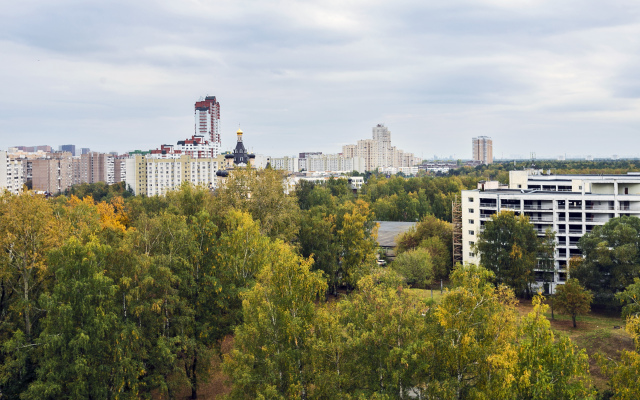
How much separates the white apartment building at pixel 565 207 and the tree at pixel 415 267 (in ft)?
12.3

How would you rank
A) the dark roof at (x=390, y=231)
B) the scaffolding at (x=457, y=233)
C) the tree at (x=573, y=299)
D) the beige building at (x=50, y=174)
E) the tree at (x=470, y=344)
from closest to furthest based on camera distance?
the tree at (x=470, y=344), the tree at (x=573, y=299), the scaffolding at (x=457, y=233), the dark roof at (x=390, y=231), the beige building at (x=50, y=174)

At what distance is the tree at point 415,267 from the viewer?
1585 inches

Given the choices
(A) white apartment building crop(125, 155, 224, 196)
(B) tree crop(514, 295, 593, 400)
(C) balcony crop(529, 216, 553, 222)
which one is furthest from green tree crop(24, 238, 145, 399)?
(A) white apartment building crop(125, 155, 224, 196)

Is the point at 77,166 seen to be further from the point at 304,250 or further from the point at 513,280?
the point at 513,280

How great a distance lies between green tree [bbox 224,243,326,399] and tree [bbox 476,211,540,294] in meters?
24.3

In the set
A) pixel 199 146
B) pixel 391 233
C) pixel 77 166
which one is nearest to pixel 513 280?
pixel 391 233

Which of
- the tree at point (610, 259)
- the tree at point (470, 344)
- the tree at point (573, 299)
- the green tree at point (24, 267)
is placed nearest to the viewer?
the tree at point (470, 344)

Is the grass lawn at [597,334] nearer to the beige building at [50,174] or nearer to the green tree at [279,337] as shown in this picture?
the green tree at [279,337]

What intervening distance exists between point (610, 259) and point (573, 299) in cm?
469

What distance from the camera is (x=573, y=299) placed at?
31.5m

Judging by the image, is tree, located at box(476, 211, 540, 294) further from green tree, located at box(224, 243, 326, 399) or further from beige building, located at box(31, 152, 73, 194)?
beige building, located at box(31, 152, 73, 194)

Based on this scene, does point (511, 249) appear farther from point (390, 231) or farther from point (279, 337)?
point (390, 231)

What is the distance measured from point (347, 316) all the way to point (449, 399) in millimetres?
4216

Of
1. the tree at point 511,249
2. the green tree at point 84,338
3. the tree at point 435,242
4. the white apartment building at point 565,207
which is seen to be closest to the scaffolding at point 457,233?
the tree at point 435,242
